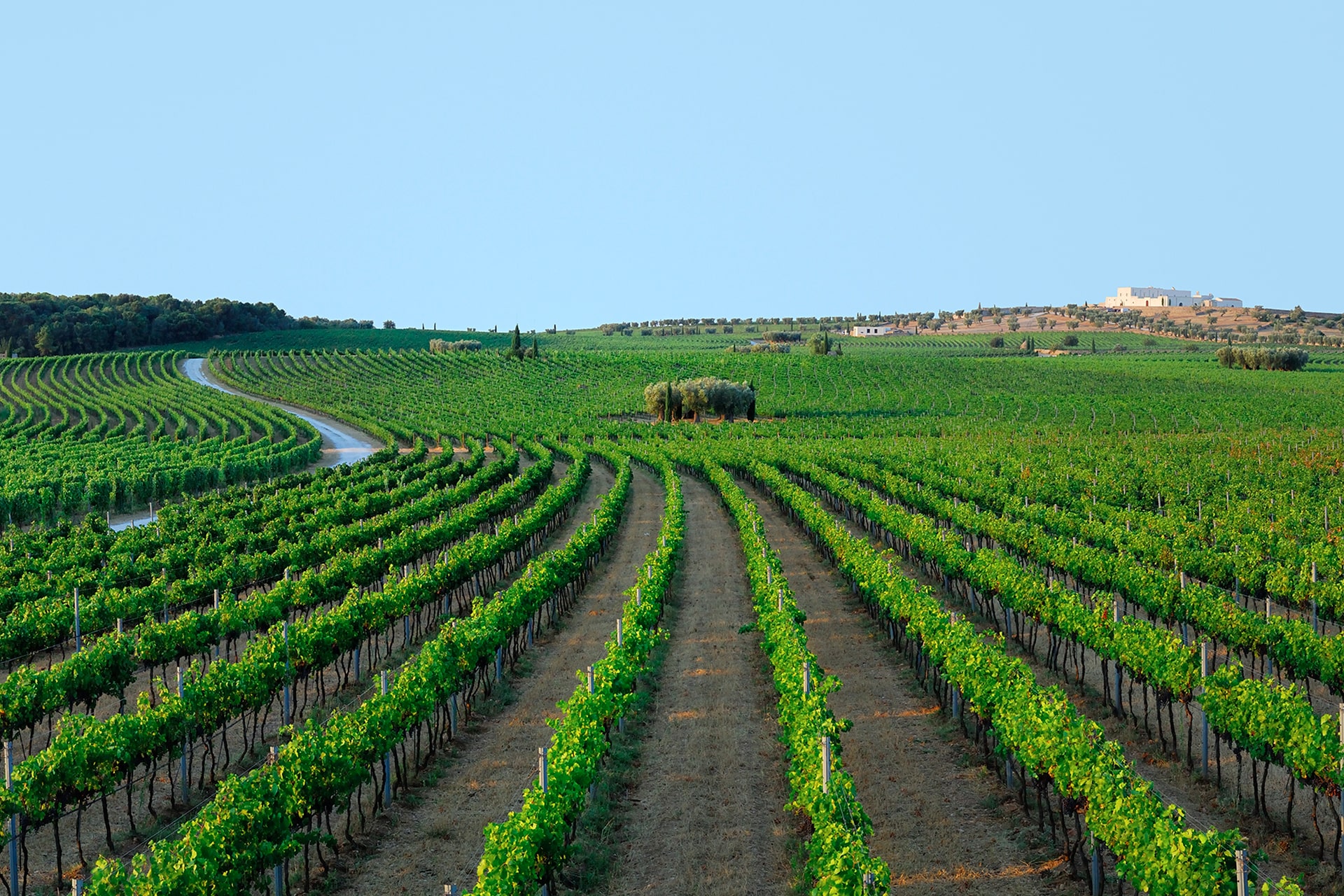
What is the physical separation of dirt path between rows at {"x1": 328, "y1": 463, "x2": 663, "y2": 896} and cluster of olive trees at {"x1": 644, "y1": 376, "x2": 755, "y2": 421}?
64707mm

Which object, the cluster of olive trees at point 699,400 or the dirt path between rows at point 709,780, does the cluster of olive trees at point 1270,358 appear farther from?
the dirt path between rows at point 709,780

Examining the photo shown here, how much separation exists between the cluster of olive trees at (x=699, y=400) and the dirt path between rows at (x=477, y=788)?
212 feet

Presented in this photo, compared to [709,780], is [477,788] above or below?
below

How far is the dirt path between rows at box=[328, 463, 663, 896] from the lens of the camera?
12.5 meters

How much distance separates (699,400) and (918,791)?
2997 inches

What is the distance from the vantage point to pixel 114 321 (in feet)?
477

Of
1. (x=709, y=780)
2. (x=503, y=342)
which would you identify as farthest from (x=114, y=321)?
(x=709, y=780)

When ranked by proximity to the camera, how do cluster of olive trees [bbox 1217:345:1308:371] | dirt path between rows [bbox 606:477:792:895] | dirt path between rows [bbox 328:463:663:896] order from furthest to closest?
cluster of olive trees [bbox 1217:345:1308:371]
dirt path between rows [bbox 328:463:663:896]
dirt path between rows [bbox 606:477:792:895]

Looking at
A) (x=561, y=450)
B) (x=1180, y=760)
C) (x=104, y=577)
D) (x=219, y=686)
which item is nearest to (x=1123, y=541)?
(x=1180, y=760)

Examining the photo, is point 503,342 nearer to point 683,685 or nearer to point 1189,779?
point 683,685

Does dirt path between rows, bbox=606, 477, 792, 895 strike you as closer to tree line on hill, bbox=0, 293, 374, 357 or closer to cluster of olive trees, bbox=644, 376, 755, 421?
cluster of olive trees, bbox=644, 376, 755, 421

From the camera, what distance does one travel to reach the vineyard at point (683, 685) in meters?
12.0

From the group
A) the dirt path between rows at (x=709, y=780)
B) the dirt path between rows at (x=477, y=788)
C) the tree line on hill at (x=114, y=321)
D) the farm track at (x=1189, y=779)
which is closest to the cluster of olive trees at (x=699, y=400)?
the dirt path between rows at (x=477, y=788)

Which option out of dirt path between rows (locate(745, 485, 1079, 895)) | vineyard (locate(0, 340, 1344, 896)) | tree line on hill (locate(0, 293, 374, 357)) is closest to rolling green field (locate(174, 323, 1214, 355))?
tree line on hill (locate(0, 293, 374, 357))
